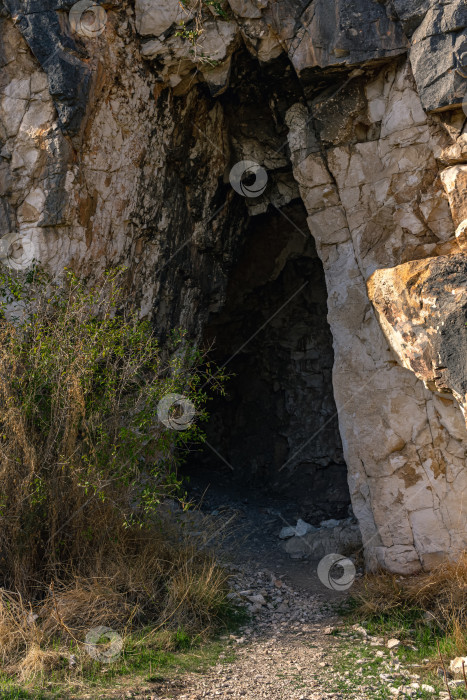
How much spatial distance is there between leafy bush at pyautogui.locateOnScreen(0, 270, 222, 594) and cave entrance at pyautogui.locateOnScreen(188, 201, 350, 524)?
3332 mm

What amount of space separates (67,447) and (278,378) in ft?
15.3

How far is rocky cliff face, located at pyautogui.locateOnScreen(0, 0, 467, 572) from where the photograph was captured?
13.9ft

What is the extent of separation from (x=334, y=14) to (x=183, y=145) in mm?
1869

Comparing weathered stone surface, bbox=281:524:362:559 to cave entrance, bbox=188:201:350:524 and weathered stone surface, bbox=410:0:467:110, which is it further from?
weathered stone surface, bbox=410:0:467:110

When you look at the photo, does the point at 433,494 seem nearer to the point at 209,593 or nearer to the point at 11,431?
the point at 209,593

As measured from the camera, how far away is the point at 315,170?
4.95 m

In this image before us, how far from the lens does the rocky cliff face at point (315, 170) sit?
423cm

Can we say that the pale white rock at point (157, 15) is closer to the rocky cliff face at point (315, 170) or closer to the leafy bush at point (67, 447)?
the rocky cliff face at point (315, 170)

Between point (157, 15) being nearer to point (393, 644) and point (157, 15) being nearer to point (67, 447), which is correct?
point (67, 447)

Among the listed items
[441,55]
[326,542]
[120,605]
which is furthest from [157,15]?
[326,542]

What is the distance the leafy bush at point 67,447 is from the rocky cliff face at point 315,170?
119 centimetres

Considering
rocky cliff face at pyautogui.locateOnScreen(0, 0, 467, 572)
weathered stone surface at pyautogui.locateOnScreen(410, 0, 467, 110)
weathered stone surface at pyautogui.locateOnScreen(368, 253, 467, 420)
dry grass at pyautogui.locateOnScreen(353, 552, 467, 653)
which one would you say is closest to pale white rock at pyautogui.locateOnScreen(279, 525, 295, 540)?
rocky cliff face at pyautogui.locateOnScreen(0, 0, 467, 572)

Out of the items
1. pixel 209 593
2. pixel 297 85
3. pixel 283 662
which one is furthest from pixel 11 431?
pixel 297 85

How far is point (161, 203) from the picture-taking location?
5805 millimetres
